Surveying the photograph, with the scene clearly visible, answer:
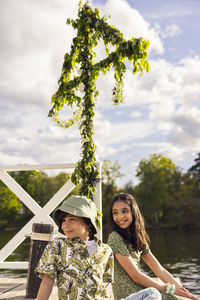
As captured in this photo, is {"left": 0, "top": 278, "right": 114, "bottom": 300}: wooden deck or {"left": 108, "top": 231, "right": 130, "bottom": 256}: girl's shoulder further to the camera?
{"left": 0, "top": 278, "right": 114, "bottom": 300}: wooden deck

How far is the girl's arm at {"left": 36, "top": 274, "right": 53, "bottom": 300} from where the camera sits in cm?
188

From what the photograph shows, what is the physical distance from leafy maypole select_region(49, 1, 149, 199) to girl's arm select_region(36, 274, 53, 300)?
2.29m

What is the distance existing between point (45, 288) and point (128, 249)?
0.79 metres

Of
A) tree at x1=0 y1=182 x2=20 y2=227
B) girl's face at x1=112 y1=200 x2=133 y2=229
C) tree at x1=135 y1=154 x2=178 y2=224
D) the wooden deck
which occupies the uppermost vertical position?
tree at x1=135 y1=154 x2=178 y2=224

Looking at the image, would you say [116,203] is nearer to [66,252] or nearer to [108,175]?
[66,252]

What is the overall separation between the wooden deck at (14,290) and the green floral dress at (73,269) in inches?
→ 63.8

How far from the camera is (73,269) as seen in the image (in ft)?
6.52

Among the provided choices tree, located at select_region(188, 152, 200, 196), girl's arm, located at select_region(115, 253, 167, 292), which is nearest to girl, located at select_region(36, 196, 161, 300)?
girl's arm, located at select_region(115, 253, 167, 292)

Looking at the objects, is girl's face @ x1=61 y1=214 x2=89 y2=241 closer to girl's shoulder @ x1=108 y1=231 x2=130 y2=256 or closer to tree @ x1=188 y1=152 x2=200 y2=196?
girl's shoulder @ x1=108 y1=231 x2=130 y2=256

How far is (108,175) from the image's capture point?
4369 cm

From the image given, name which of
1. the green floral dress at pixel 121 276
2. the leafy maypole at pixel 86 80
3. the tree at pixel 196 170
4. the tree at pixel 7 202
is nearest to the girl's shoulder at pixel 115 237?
the green floral dress at pixel 121 276

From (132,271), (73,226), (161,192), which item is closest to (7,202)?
(132,271)

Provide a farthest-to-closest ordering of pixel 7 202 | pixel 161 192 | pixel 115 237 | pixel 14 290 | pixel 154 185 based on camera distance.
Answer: pixel 154 185, pixel 161 192, pixel 7 202, pixel 14 290, pixel 115 237

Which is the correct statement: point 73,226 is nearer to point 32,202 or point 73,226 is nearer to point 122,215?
point 122,215
